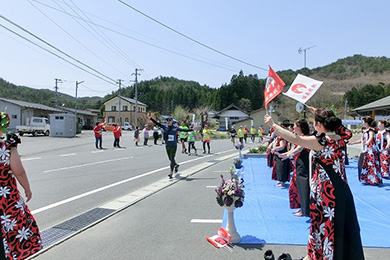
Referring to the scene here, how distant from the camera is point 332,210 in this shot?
3246mm

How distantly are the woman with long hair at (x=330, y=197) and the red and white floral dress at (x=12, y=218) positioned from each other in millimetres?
Result: 3005

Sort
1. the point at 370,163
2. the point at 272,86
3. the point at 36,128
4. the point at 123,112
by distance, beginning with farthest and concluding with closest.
Answer: the point at 123,112, the point at 36,128, the point at 370,163, the point at 272,86

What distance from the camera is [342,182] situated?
331 cm

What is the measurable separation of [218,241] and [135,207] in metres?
2.56

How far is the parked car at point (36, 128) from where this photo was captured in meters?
33.5

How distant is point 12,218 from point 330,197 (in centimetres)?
347

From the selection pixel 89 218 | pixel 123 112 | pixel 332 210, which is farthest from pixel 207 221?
pixel 123 112

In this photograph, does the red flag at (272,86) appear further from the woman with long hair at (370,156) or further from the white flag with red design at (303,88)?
the woman with long hair at (370,156)

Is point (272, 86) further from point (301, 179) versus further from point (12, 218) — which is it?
point (12, 218)

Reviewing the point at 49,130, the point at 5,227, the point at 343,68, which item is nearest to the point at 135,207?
the point at 5,227

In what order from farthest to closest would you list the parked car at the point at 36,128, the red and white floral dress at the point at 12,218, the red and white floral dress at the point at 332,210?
the parked car at the point at 36,128
the red and white floral dress at the point at 332,210
the red and white floral dress at the point at 12,218

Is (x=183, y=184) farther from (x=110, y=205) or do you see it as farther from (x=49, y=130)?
(x=49, y=130)

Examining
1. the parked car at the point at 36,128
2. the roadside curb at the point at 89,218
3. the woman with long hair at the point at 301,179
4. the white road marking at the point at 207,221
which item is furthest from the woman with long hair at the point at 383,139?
the parked car at the point at 36,128

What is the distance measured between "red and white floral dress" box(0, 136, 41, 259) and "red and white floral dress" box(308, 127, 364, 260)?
322 cm
